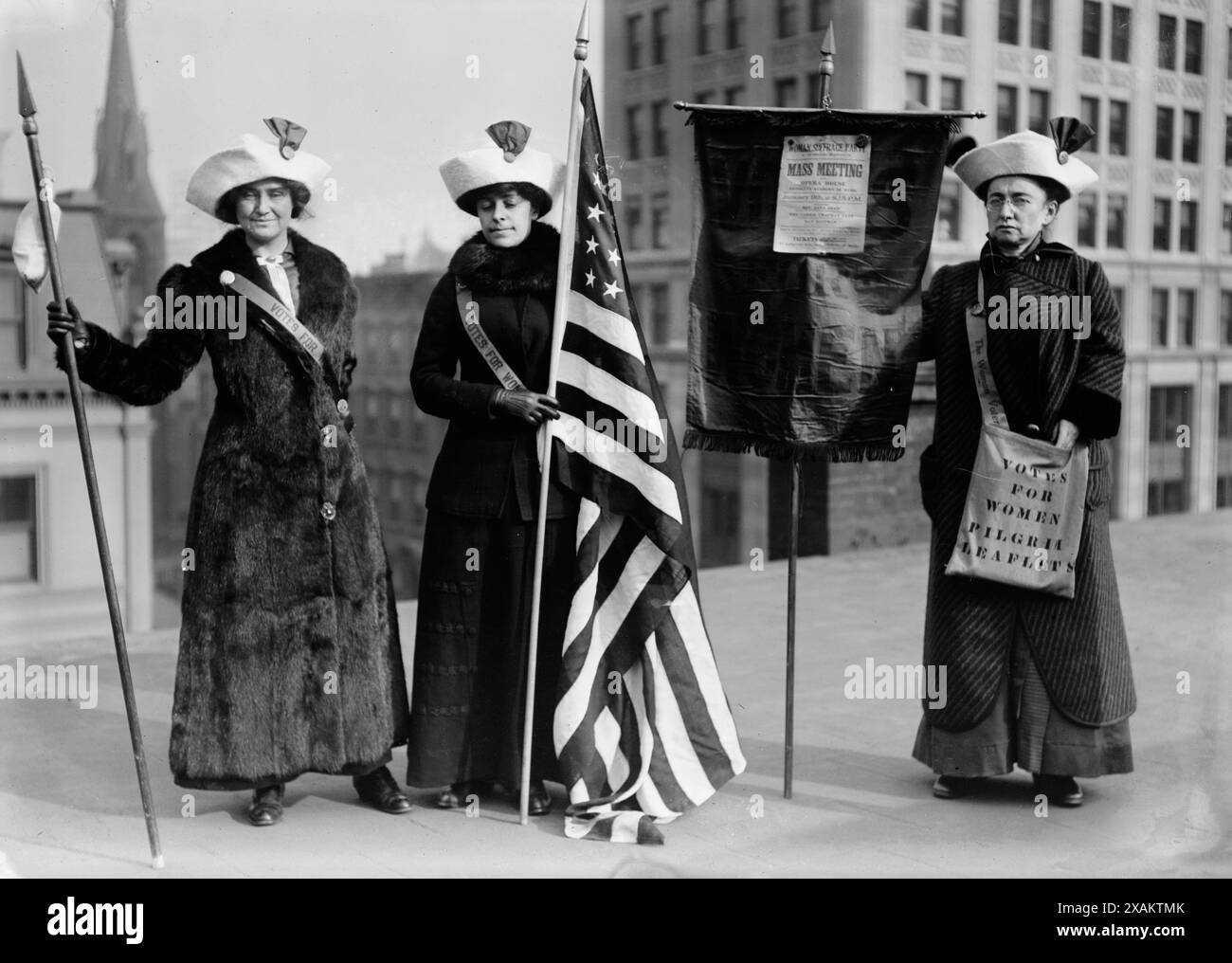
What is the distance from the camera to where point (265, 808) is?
4.78 meters

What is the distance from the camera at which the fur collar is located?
4746 millimetres

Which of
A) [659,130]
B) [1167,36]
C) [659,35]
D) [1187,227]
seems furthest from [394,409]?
[1187,227]

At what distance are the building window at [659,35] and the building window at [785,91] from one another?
3.48 feet

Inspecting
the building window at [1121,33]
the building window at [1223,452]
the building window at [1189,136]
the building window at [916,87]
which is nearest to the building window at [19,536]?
the building window at [916,87]

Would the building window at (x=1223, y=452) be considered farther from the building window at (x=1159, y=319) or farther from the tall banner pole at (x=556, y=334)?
the tall banner pole at (x=556, y=334)

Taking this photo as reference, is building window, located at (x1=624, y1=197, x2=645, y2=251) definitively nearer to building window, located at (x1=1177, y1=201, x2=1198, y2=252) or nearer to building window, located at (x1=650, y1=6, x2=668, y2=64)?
building window, located at (x1=650, y1=6, x2=668, y2=64)

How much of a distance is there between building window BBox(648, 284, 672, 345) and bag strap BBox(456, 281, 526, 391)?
18.9 ft

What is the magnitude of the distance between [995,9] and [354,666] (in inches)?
325

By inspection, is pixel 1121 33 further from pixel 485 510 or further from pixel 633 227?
pixel 485 510

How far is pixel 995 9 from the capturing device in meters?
10.8

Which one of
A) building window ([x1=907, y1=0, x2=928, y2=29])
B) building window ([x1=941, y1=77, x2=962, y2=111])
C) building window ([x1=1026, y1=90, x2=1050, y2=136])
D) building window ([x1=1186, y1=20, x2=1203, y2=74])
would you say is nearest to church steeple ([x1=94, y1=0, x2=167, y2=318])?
building window ([x1=1186, y1=20, x2=1203, y2=74])

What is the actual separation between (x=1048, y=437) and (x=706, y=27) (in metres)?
7.05
